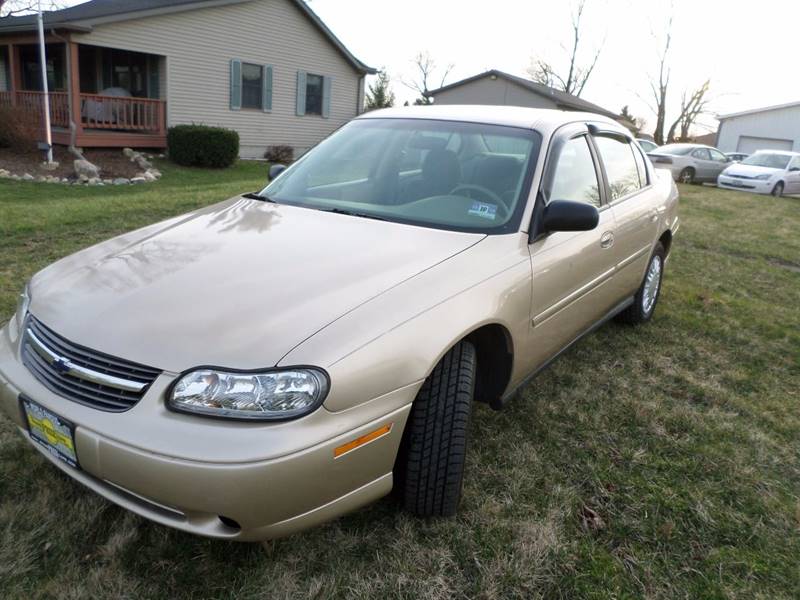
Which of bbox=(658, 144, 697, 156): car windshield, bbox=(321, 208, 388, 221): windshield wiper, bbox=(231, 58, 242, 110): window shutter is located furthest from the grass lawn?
bbox=(658, 144, 697, 156): car windshield

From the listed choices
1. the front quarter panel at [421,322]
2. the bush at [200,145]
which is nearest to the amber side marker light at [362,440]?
the front quarter panel at [421,322]

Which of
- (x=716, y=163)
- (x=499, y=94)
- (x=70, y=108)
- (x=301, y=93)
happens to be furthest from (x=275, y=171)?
(x=499, y=94)

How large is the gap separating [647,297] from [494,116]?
87.3 inches

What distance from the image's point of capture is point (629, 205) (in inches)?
157

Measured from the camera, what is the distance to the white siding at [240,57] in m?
15.2

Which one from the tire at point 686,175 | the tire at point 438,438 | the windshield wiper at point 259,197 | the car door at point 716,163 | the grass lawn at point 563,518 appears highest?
the windshield wiper at point 259,197

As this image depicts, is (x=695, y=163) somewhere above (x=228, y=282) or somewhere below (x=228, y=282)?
below

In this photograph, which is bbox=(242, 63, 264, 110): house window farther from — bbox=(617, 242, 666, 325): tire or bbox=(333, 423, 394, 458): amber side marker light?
bbox=(333, 423, 394, 458): amber side marker light

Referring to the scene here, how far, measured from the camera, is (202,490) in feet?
5.78

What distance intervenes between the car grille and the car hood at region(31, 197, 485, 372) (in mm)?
35

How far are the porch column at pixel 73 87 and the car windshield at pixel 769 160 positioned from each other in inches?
723

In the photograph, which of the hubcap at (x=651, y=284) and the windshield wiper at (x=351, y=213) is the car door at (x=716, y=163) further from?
the windshield wiper at (x=351, y=213)

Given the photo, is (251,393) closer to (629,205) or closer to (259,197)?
(259,197)

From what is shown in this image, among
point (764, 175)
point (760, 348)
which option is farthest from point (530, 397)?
point (764, 175)
